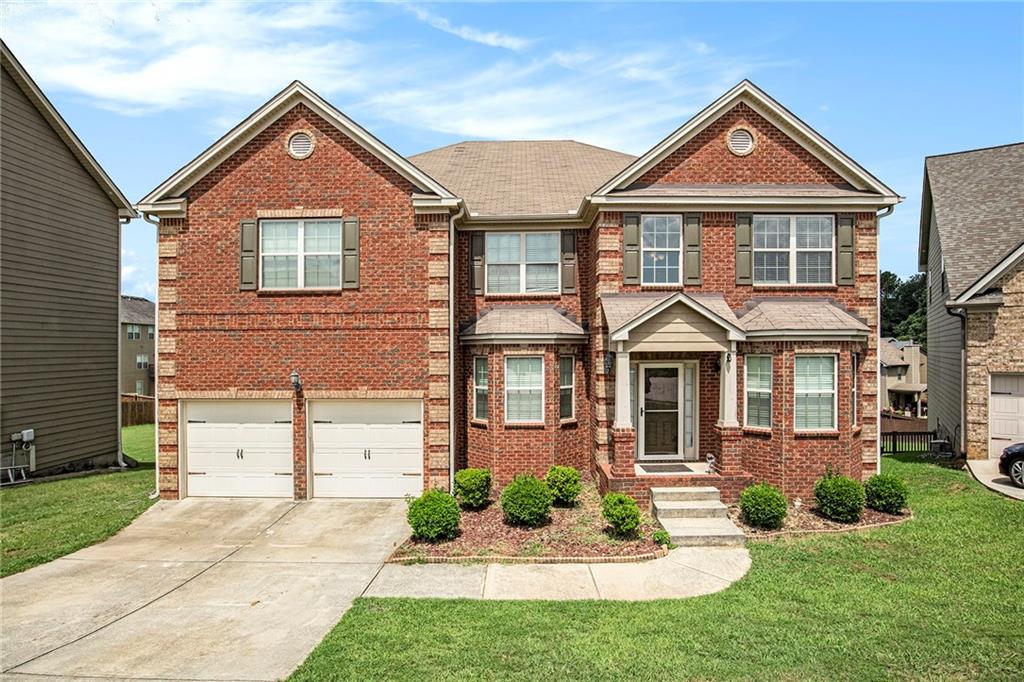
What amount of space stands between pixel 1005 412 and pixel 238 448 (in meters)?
19.1

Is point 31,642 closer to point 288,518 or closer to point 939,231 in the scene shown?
point 288,518

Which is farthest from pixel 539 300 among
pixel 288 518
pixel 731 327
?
pixel 288 518

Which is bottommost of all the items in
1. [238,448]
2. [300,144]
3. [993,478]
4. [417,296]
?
[993,478]

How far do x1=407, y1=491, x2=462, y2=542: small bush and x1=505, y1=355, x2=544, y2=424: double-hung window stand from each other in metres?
3.51

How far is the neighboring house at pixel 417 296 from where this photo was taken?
13.1m

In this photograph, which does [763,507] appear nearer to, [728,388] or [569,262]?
[728,388]

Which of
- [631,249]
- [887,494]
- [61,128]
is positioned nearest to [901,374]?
[887,494]

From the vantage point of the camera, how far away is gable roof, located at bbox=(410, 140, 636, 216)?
1475 centimetres

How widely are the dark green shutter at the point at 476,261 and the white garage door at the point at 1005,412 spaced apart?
44.4ft

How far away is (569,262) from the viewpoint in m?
14.5

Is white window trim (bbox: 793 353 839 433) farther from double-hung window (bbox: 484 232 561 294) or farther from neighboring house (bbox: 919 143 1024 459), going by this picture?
double-hung window (bbox: 484 232 561 294)

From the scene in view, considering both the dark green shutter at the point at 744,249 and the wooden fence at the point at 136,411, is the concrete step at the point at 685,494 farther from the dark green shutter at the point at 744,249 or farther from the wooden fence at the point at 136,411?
the wooden fence at the point at 136,411

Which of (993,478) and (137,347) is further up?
(137,347)

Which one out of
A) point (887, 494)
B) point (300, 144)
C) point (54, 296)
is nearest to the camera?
point (887, 494)
